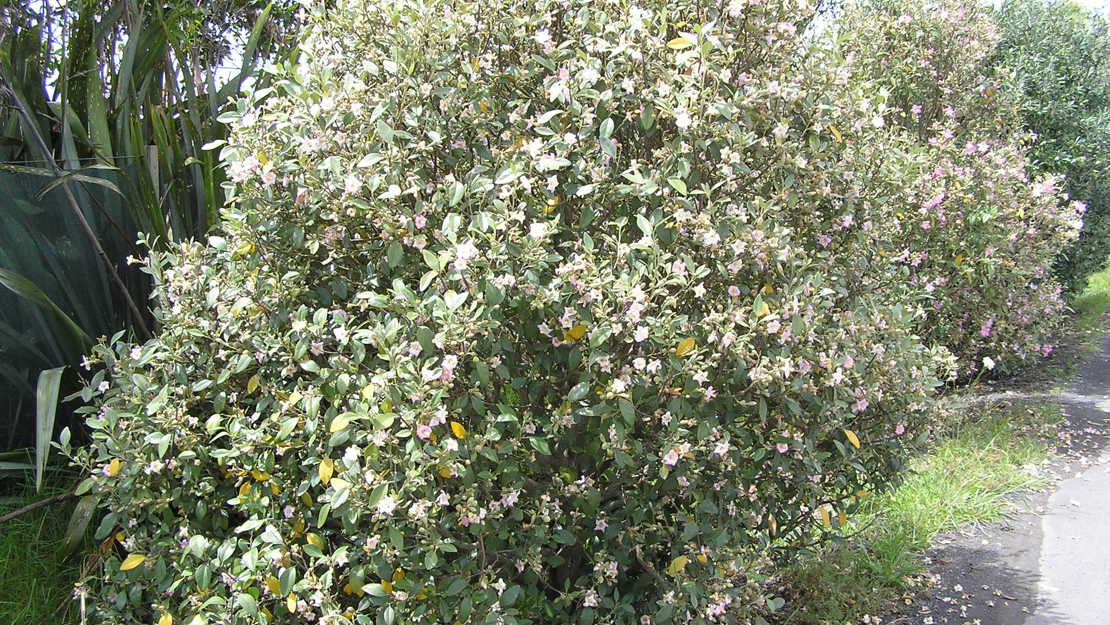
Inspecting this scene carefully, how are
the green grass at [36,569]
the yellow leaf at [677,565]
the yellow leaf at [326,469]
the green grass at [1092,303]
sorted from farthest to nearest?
the green grass at [1092,303]
the green grass at [36,569]
the yellow leaf at [677,565]
the yellow leaf at [326,469]

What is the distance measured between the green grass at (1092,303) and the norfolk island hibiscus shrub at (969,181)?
3.72 m

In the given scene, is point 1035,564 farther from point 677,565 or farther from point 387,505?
point 387,505

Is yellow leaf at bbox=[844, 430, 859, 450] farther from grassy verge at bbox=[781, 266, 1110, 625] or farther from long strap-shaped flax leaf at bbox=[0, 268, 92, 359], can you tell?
long strap-shaped flax leaf at bbox=[0, 268, 92, 359]

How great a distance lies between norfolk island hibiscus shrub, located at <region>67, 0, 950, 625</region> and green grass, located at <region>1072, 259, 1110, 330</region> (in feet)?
30.2

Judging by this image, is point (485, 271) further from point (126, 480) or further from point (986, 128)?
point (986, 128)

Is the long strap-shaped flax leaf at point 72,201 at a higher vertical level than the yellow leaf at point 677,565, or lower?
higher

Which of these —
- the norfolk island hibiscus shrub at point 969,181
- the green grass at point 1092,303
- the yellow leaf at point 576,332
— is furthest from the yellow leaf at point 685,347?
the green grass at point 1092,303

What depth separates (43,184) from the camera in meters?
3.71

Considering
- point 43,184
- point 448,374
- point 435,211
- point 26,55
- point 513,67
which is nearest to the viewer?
point 448,374

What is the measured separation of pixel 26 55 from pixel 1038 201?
659 centimetres

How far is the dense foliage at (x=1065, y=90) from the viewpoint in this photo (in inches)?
326

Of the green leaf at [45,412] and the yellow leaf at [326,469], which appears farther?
the green leaf at [45,412]

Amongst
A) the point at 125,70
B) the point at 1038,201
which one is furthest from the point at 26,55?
the point at 1038,201

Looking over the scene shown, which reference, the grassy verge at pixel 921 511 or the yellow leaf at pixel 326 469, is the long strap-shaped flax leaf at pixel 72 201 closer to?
the yellow leaf at pixel 326 469
